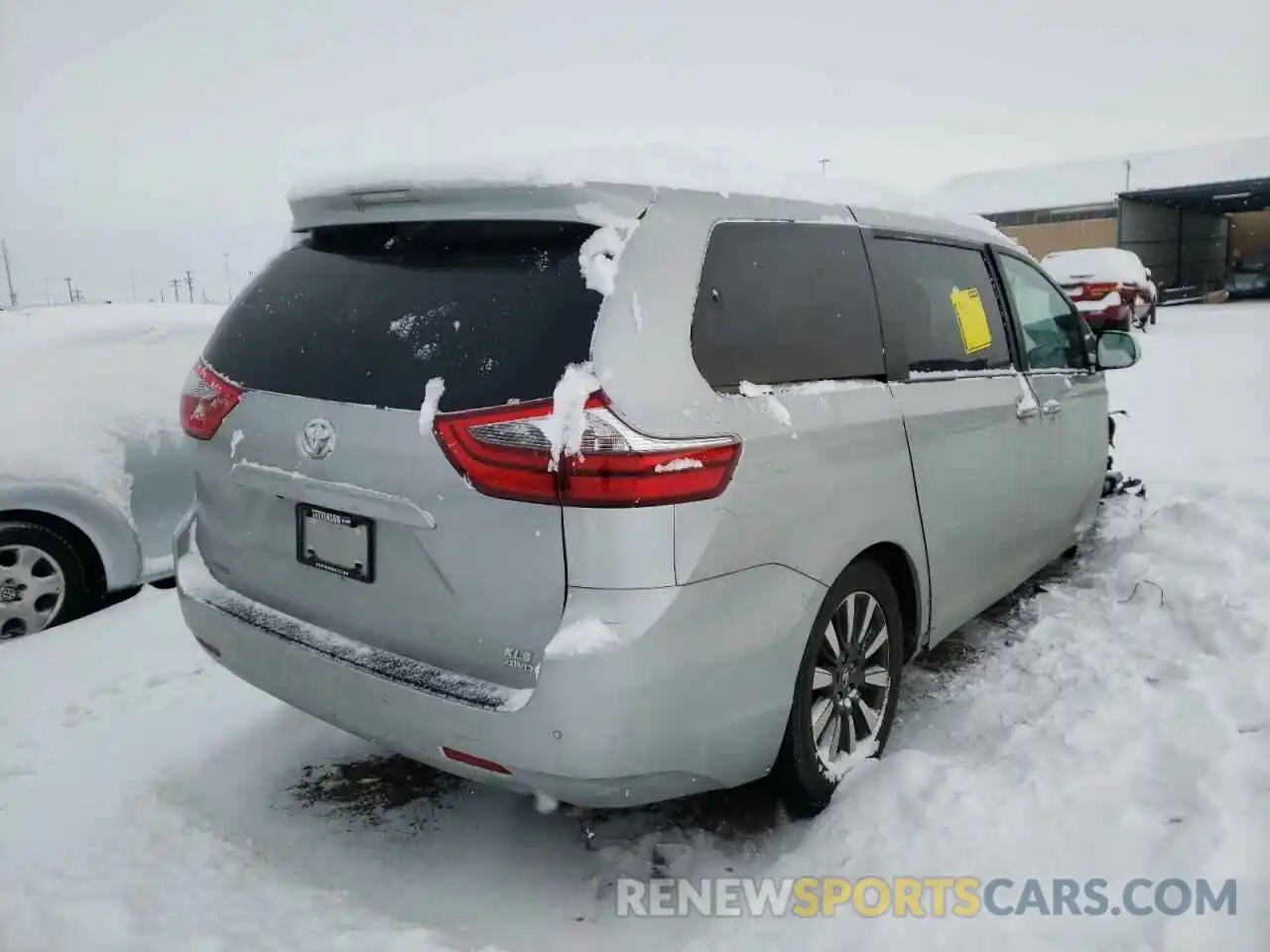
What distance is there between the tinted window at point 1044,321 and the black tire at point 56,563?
434 centimetres

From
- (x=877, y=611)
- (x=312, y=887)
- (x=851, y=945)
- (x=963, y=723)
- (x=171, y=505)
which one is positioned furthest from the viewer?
(x=171, y=505)

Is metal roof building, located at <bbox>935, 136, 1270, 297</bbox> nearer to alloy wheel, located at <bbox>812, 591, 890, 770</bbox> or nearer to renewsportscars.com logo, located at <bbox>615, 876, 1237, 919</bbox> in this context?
alloy wheel, located at <bbox>812, 591, 890, 770</bbox>

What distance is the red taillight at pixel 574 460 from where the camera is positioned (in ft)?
6.72

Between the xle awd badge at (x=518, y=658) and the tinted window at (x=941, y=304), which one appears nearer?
the xle awd badge at (x=518, y=658)

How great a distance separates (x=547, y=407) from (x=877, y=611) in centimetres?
144

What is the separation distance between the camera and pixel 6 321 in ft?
15.3

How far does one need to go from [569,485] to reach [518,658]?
44 cm

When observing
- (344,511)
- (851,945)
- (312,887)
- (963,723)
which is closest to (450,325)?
(344,511)

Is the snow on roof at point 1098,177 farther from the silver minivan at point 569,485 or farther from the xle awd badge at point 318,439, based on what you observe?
the xle awd badge at point 318,439

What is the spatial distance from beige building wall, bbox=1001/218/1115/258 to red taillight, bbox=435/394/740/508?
132 ft

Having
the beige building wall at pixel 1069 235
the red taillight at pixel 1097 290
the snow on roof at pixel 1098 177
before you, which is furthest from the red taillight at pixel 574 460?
the snow on roof at pixel 1098 177

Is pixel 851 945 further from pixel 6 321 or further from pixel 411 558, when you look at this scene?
pixel 6 321

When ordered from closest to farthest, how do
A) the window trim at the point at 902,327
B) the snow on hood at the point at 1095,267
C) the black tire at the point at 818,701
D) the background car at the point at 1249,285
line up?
1. the black tire at the point at 818,701
2. the window trim at the point at 902,327
3. the snow on hood at the point at 1095,267
4. the background car at the point at 1249,285

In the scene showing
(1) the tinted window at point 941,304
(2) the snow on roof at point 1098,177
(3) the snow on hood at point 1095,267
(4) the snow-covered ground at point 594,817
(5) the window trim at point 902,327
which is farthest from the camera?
(2) the snow on roof at point 1098,177
